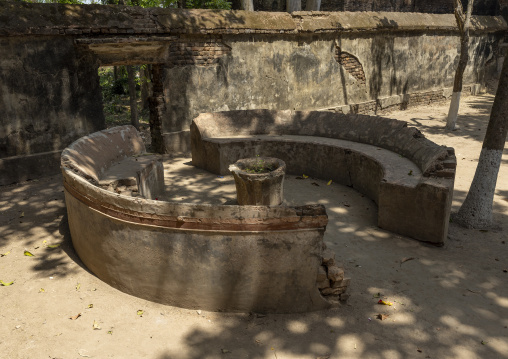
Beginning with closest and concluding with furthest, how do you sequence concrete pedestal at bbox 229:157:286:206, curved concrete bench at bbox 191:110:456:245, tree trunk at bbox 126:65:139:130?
curved concrete bench at bbox 191:110:456:245 < concrete pedestal at bbox 229:157:286:206 < tree trunk at bbox 126:65:139:130

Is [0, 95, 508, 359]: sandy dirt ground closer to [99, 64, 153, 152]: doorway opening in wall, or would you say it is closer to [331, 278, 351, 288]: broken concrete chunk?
[331, 278, 351, 288]: broken concrete chunk

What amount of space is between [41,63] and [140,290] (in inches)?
217

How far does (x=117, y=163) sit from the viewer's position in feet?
22.4

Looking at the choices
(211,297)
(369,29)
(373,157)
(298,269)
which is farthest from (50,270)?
(369,29)

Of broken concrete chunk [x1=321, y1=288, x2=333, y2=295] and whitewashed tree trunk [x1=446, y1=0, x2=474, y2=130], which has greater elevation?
whitewashed tree trunk [x1=446, y1=0, x2=474, y2=130]

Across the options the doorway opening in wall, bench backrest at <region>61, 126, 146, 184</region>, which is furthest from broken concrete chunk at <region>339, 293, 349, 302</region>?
the doorway opening in wall

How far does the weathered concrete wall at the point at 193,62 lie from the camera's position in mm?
7758

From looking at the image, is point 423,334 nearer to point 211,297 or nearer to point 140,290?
point 211,297

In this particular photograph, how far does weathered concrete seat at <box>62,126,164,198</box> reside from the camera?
570cm

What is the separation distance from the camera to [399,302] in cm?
430

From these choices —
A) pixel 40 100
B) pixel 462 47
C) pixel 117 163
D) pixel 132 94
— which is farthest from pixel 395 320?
pixel 462 47

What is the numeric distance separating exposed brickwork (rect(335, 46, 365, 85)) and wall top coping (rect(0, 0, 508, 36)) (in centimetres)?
66

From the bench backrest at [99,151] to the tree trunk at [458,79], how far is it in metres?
8.34

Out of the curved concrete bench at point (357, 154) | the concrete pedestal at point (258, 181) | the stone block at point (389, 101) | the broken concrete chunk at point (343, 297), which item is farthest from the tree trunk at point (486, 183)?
the stone block at point (389, 101)
